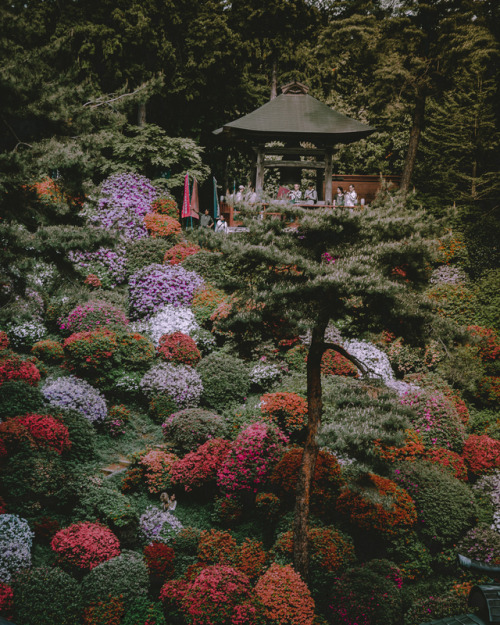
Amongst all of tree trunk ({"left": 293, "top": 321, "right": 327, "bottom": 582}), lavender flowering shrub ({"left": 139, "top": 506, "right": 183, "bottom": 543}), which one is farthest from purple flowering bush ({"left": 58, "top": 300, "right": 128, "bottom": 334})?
tree trunk ({"left": 293, "top": 321, "right": 327, "bottom": 582})

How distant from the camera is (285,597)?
708cm

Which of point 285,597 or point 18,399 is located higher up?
point 18,399

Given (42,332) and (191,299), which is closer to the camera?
(42,332)

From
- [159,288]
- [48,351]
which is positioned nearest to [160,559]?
[48,351]

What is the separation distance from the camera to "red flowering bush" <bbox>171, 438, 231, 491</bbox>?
9469mm

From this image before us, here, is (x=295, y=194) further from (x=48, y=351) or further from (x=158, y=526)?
(x=158, y=526)

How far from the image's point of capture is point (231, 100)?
24.6m

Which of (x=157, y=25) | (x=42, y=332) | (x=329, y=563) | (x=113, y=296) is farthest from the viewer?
(x=157, y=25)

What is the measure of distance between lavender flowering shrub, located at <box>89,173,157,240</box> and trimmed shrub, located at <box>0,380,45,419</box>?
807 centimetres

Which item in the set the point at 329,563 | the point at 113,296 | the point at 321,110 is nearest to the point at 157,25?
the point at 321,110

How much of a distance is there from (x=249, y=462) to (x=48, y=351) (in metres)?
6.29

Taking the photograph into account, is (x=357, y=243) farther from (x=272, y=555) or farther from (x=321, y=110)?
(x=321, y=110)

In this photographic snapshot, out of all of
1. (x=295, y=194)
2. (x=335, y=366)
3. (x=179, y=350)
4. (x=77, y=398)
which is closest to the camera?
(x=77, y=398)

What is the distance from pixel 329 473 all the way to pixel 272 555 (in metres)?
1.71
